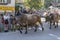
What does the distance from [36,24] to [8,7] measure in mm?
6626

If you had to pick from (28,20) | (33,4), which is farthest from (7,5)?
(33,4)

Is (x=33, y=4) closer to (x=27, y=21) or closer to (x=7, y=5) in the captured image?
(x=7, y=5)

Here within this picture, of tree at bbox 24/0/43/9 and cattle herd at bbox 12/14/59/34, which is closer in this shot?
cattle herd at bbox 12/14/59/34

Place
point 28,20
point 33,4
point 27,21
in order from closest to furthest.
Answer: point 27,21 < point 28,20 < point 33,4

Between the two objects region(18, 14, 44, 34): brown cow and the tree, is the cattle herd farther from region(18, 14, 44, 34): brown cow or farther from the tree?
the tree

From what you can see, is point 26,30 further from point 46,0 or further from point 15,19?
point 46,0

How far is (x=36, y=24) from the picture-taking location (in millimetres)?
16312

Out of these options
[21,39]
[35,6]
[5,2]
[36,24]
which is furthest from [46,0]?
[21,39]

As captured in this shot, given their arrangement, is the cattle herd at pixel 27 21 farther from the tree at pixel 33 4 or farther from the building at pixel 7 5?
the tree at pixel 33 4

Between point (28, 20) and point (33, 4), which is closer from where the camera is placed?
point (28, 20)

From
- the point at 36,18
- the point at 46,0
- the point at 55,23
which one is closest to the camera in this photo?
the point at 36,18

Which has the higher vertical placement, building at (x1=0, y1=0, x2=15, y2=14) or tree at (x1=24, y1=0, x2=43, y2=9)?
building at (x1=0, y1=0, x2=15, y2=14)

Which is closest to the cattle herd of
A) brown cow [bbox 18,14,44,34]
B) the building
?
brown cow [bbox 18,14,44,34]

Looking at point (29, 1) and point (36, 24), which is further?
point (29, 1)
